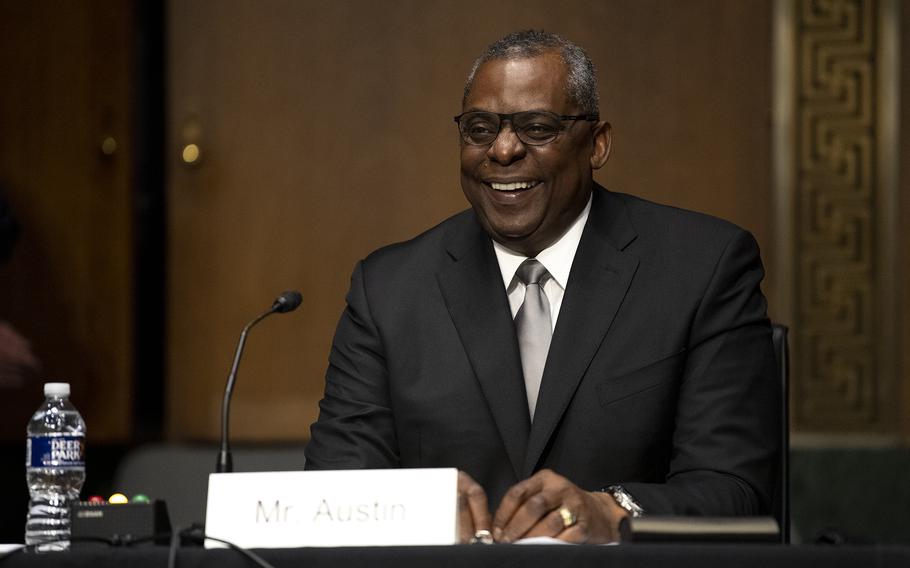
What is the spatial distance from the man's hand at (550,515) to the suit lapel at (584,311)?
1.39ft

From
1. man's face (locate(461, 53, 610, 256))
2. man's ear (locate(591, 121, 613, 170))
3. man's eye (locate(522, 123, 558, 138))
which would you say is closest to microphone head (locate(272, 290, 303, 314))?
man's face (locate(461, 53, 610, 256))

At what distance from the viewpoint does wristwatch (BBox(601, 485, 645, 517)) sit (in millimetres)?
1765

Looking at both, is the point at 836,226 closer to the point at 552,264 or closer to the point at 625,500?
the point at 552,264

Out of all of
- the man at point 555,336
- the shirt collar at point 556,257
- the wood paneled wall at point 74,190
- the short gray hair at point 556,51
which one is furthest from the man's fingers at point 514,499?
the wood paneled wall at point 74,190

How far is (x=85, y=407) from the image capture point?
4039 mm

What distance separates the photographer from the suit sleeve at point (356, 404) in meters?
2.13

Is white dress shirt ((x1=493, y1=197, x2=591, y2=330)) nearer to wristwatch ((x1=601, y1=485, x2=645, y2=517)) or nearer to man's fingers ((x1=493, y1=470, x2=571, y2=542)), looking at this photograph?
wristwatch ((x1=601, y1=485, x2=645, y2=517))

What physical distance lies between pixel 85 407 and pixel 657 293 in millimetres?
2439

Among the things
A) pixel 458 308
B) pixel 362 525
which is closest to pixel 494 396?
pixel 458 308

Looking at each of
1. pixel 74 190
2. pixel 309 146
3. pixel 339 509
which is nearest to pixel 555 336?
pixel 339 509

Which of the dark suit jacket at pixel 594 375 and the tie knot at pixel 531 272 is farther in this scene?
the tie knot at pixel 531 272

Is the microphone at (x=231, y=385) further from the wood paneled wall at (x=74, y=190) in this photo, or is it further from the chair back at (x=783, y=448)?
the wood paneled wall at (x=74, y=190)

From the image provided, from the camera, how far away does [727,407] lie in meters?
2.00

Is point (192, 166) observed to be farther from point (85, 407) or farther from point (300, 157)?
point (85, 407)
